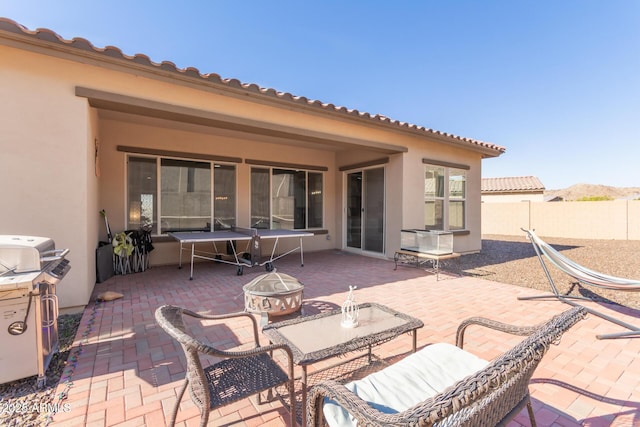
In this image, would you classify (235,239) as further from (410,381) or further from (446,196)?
(446,196)

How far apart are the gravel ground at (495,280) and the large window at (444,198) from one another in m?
1.15

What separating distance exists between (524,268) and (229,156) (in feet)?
25.9

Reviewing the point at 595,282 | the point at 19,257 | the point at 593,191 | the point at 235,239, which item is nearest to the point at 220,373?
the point at 19,257

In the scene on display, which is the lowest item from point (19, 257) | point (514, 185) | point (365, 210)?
point (19, 257)

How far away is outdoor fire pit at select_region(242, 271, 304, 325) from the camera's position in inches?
121

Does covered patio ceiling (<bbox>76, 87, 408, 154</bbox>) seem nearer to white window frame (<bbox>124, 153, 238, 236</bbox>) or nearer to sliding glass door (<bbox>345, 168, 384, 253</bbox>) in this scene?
white window frame (<bbox>124, 153, 238, 236</bbox>)

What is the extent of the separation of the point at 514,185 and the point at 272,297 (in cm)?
2524

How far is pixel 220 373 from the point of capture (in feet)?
5.91

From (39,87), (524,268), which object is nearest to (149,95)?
(39,87)

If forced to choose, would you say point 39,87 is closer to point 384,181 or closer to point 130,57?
point 130,57

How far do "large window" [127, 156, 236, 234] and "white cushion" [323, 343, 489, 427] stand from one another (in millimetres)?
6736

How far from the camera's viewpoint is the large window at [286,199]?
8.30 meters

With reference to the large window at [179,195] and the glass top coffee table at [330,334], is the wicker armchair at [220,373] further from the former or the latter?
the large window at [179,195]

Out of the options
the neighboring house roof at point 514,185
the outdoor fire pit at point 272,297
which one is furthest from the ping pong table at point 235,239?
the neighboring house roof at point 514,185
